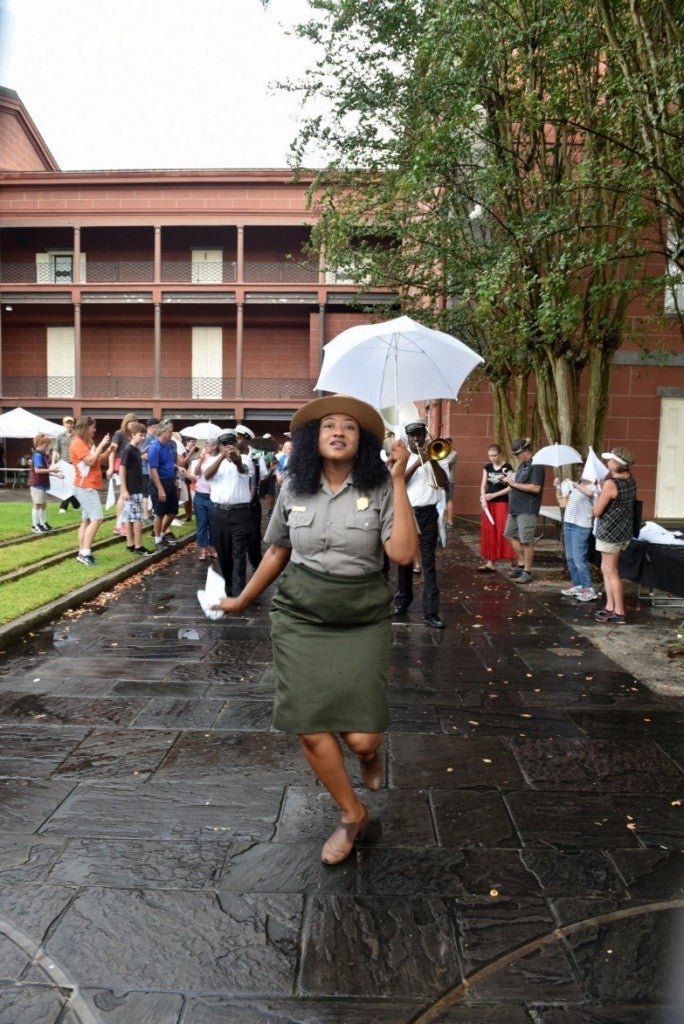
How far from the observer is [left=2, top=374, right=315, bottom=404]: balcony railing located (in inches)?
1206

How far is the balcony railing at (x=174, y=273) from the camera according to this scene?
30.5 meters

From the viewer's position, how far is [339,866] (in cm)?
316

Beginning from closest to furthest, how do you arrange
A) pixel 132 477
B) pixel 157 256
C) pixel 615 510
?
pixel 615 510, pixel 132 477, pixel 157 256

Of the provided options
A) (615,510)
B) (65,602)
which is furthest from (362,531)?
(65,602)

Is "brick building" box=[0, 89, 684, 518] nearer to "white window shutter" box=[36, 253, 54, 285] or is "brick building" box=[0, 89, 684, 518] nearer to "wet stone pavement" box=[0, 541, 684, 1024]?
"white window shutter" box=[36, 253, 54, 285]

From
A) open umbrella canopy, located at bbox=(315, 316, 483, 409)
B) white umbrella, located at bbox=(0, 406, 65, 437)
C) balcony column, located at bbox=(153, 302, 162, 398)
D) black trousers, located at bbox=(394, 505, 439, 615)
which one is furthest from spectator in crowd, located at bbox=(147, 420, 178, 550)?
balcony column, located at bbox=(153, 302, 162, 398)

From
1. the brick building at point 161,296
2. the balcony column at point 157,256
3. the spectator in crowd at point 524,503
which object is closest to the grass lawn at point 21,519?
the spectator in crowd at point 524,503

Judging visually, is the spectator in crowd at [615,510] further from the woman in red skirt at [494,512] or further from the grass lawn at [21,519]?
the grass lawn at [21,519]

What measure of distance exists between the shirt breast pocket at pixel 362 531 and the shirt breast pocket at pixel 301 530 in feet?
0.47

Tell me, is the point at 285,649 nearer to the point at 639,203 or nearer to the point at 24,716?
the point at 24,716

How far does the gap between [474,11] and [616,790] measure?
26.6 feet

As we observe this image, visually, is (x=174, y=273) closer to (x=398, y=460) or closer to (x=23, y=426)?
(x=23, y=426)

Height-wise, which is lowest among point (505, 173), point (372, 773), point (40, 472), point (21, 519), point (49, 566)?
point (21, 519)

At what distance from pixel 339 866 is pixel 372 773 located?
509 mm
